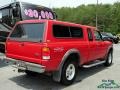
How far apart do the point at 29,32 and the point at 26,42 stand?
349mm

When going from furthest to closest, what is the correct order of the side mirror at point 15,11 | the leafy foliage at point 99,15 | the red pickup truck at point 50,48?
the leafy foliage at point 99,15, the side mirror at point 15,11, the red pickup truck at point 50,48

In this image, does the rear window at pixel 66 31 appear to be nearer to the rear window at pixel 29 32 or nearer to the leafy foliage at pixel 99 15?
the rear window at pixel 29 32

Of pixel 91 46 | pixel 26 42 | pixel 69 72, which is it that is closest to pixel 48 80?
pixel 69 72

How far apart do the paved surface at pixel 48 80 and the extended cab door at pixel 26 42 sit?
0.84 m

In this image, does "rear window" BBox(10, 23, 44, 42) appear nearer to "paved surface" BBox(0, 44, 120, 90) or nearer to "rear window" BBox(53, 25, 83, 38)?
"rear window" BBox(53, 25, 83, 38)

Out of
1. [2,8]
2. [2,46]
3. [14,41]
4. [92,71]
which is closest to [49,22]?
[14,41]

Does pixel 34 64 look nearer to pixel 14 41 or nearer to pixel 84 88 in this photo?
pixel 14 41

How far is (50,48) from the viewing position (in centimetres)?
629

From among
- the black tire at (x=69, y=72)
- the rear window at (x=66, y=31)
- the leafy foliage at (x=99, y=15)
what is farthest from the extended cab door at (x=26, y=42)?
the leafy foliage at (x=99, y=15)

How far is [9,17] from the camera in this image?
1120 cm

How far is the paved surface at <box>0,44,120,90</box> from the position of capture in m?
6.98

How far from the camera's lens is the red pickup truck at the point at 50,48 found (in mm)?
6336

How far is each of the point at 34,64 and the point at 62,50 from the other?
0.90 m

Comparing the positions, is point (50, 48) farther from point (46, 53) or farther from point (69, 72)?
point (69, 72)
